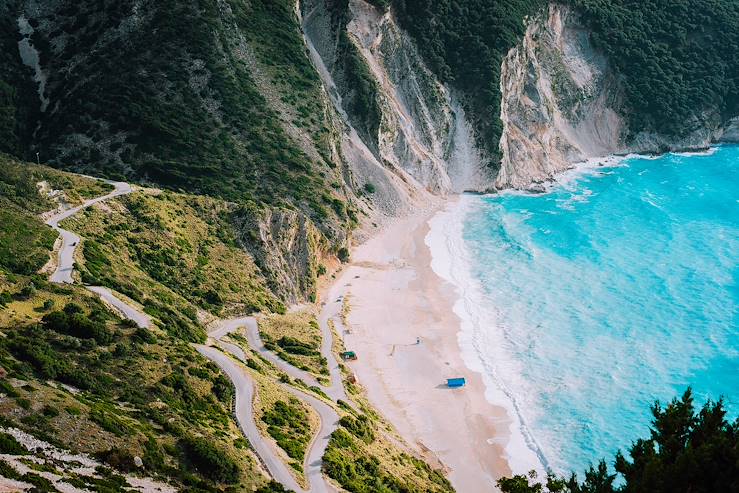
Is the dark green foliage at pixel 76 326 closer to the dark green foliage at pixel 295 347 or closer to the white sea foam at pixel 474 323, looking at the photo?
the dark green foliage at pixel 295 347

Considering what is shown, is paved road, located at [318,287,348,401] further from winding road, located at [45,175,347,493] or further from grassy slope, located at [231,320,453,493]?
grassy slope, located at [231,320,453,493]

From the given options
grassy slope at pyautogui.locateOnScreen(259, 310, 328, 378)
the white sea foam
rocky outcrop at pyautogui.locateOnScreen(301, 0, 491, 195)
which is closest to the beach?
the white sea foam

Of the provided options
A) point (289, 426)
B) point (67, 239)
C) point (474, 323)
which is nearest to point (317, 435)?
point (289, 426)

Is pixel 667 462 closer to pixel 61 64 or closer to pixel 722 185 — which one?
pixel 61 64

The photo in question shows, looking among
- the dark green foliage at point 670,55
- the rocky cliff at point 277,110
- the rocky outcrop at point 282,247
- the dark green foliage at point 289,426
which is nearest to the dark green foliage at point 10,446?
the dark green foliage at point 289,426

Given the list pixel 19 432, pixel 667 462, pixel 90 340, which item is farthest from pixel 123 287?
pixel 667 462

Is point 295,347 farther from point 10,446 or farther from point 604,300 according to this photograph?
point 604,300

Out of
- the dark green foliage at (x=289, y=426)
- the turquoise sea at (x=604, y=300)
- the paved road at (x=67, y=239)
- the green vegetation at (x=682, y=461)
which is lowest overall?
the turquoise sea at (x=604, y=300)
